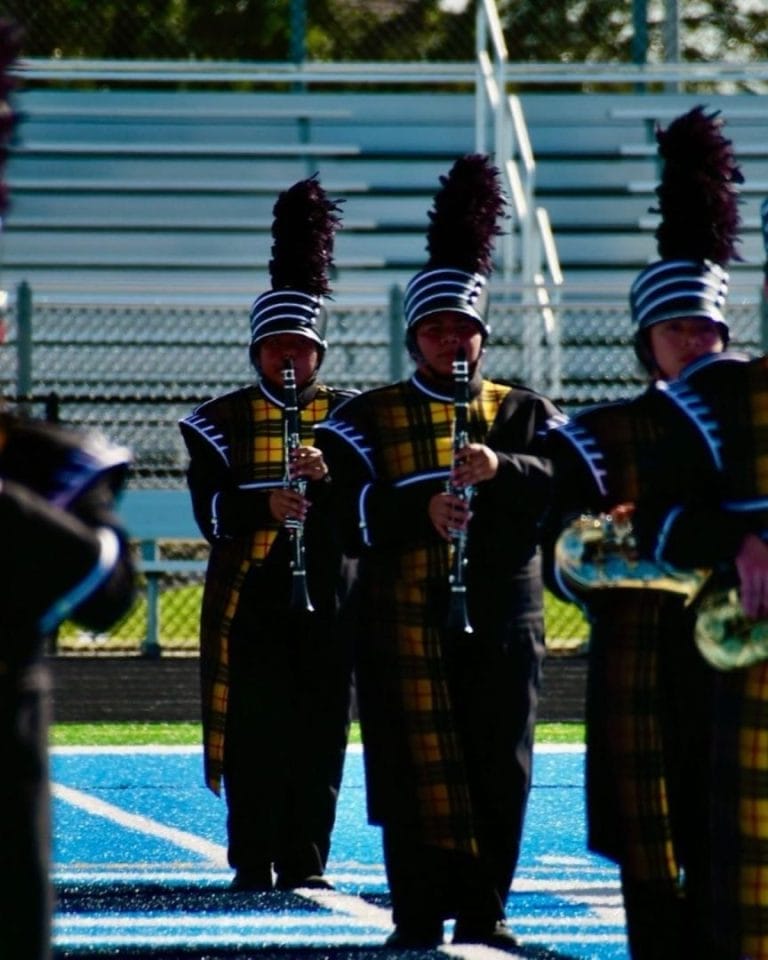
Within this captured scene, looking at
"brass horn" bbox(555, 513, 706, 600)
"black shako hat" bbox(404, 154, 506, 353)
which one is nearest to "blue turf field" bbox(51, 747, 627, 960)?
"brass horn" bbox(555, 513, 706, 600)

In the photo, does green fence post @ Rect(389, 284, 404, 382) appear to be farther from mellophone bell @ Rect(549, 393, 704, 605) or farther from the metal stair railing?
mellophone bell @ Rect(549, 393, 704, 605)

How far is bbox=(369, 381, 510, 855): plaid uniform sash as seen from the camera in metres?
6.35

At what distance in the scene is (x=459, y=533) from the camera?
20.8 feet

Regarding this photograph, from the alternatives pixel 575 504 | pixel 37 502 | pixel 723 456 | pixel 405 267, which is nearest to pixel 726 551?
pixel 723 456

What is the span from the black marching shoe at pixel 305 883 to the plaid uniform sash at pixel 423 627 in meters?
1.11

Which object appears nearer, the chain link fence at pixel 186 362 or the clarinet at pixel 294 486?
the clarinet at pixel 294 486

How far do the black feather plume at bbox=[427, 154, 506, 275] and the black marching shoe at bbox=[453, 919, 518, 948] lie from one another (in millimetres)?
1756

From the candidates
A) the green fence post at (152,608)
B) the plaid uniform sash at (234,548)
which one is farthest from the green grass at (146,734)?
the plaid uniform sash at (234,548)

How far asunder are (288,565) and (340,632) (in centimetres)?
27

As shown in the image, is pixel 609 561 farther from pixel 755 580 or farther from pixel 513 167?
pixel 513 167

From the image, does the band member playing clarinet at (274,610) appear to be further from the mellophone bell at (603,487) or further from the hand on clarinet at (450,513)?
the mellophone bell at (603,487)

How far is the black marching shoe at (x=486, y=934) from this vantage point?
6.27 metres

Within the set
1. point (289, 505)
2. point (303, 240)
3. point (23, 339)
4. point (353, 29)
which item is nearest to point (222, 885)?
point (289, 505)

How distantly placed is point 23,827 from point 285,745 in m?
4.03
